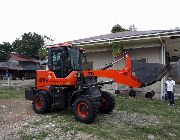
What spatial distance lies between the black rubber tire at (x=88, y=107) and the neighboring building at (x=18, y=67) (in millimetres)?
45349

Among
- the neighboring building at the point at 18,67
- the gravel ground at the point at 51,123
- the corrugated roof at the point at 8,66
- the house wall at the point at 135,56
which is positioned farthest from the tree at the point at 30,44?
the gravel ground at the point at 51,123

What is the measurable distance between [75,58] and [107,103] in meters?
2.18

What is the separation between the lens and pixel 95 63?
58.5 ft

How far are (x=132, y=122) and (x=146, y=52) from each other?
770 centimetres

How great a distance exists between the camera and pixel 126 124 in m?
8.91

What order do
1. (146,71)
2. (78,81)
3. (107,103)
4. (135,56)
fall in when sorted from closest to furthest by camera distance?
1. (146,71)
2. (78,81)
3. (107,103)
4. (135,56)

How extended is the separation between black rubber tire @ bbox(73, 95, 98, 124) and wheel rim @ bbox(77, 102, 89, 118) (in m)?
0.04

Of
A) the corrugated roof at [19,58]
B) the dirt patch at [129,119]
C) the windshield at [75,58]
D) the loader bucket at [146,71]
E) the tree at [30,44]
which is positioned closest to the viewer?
the loader bucket at [146,71]

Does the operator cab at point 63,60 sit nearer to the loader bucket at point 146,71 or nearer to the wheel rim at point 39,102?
the wheel rim at point 39,102

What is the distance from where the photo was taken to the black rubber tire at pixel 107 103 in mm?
10312

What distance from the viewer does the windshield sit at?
10030 millimetres

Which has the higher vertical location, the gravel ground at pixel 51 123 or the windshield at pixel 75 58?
the windshield at pixel 75 58

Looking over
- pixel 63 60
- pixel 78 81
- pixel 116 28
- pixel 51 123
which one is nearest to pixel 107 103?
pixel 78 81

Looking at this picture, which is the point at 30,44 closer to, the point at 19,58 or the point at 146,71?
the point at 19,58
